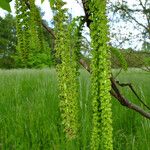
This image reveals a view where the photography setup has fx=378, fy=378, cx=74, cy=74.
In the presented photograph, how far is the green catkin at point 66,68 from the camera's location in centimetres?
79

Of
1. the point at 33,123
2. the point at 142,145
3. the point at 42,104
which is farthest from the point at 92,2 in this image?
the point at 42,104

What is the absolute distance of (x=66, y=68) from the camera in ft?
2.71

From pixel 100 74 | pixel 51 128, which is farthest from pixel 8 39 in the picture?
pixel 100 74

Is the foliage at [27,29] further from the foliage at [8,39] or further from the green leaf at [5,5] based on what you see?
the foliage at [8,39]

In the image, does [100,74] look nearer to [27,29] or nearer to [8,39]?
[27,29]

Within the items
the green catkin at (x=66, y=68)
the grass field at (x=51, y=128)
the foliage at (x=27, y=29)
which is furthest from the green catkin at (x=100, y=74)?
the grass field at (x=51, y=128)

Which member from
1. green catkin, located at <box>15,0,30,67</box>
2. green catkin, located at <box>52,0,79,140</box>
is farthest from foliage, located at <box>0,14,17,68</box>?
green catkin, located at <box>52,0,79,140</box>

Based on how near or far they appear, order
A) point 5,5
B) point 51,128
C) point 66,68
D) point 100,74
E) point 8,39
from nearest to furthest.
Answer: point 100,74, point 66,68, point 5,5, point 51,128, point 8,39

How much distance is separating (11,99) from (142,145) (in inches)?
103

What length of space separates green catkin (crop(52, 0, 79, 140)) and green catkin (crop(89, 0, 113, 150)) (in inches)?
3.4

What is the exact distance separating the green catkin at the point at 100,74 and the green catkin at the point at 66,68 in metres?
0.09

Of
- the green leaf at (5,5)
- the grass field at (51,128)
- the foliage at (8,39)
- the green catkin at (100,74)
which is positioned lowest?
the grass field at (51,128)

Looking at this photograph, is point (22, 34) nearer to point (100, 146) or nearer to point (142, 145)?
point (100, 146)

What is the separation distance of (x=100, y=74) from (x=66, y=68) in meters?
0.14
